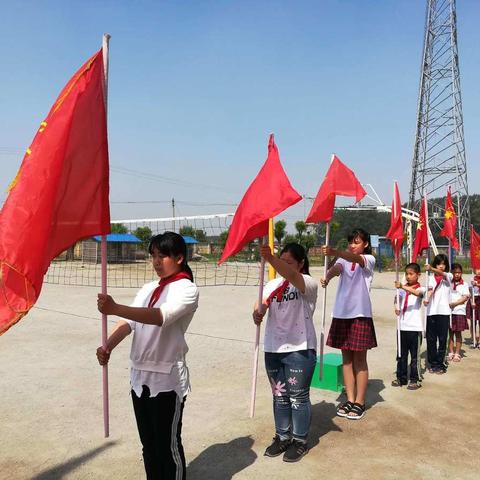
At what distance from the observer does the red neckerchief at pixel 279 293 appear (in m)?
4.03

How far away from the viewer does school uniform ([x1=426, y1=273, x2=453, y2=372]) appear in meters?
6.84

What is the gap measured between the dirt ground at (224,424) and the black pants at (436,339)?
0.93ft

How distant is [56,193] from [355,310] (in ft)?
11.1

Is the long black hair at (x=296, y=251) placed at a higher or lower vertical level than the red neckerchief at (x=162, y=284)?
higher

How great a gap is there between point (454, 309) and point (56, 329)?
287 inches

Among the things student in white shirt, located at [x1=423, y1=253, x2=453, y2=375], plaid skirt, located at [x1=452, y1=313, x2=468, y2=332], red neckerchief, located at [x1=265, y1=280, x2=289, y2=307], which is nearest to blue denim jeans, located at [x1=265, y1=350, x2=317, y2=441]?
red neckerchief, located at [x1=265, y1=280, x2=289, y2=307]

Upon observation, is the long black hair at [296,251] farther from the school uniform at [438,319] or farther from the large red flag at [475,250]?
the large red flag at [475,250]

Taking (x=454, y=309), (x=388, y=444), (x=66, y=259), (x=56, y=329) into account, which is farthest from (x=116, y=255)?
(x=388, y=444)

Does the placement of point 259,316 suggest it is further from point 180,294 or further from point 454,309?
point 454,309

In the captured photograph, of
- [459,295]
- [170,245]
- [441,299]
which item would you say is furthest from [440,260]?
[170,245]

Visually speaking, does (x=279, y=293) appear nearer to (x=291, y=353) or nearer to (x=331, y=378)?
Result: (x=291, y=353)

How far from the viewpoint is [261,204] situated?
388 centimetres

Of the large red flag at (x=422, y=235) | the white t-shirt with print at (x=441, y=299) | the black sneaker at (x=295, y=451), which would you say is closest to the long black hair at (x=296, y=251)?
the black sneaker at (x=295, y=451)

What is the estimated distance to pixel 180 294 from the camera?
2.87 m
